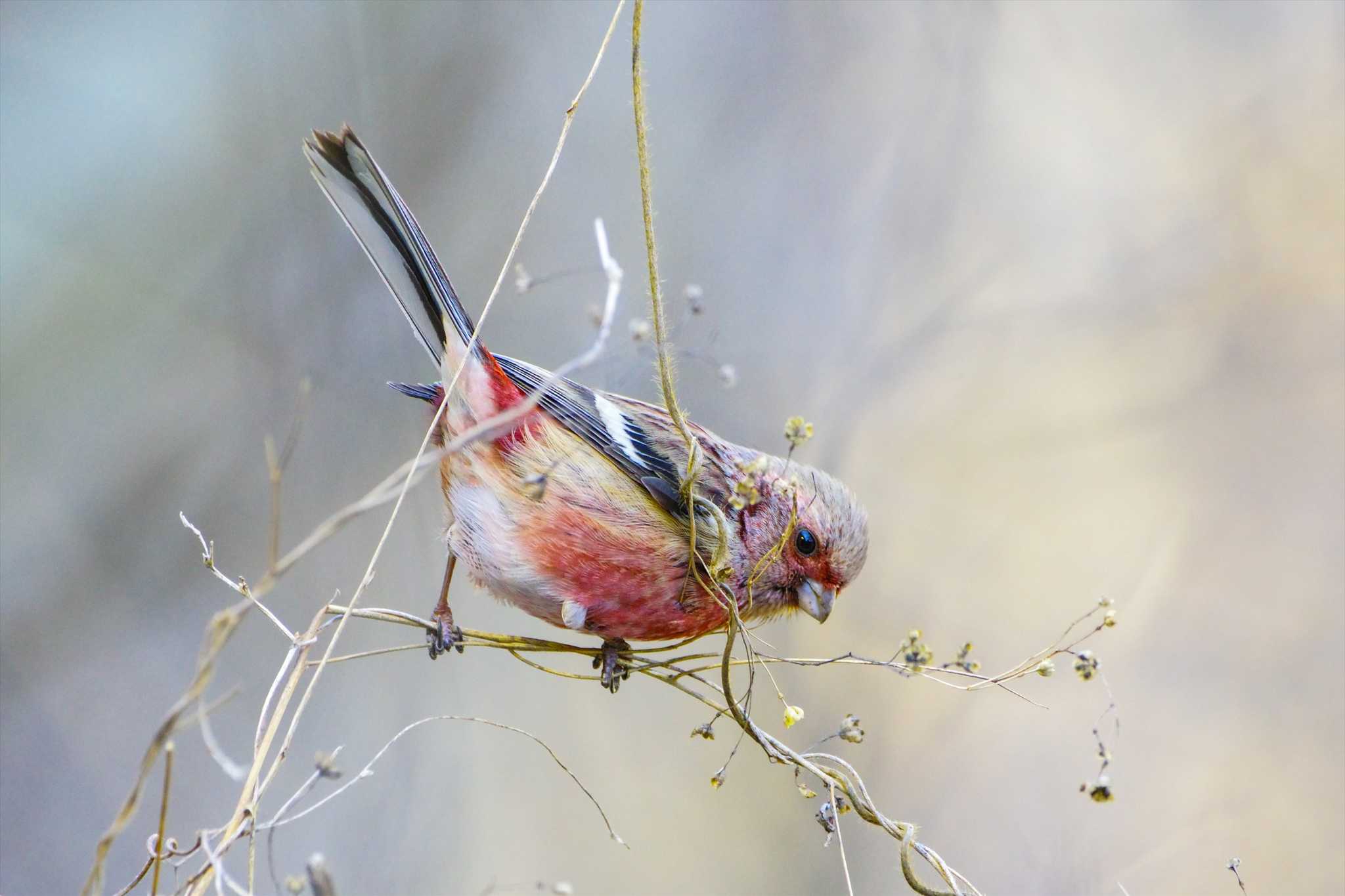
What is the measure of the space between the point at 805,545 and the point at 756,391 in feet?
8.33

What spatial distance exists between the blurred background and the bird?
5.20 ft

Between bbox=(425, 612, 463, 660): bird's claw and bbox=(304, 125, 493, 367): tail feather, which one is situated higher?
bbox=(304, 125, 493, 367): tail feather

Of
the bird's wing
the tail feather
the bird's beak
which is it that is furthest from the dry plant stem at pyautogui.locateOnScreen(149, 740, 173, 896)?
the bird's beak

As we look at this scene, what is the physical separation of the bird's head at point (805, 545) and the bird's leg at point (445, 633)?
31.4 inches

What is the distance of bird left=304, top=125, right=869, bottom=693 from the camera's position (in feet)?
8.75

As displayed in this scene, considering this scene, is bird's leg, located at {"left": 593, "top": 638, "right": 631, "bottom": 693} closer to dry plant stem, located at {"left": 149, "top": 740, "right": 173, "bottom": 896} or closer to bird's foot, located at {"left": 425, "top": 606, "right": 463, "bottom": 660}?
bird's foot, located at {"left": 425, "top": 606, "right": 463, "bottom": 660}

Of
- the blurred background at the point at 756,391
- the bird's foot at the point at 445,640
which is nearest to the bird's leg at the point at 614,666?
the bird's foot at the point at 445,640

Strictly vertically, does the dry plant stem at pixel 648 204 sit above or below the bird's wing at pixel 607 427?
above

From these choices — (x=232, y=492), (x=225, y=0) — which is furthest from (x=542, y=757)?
(x=225, y=0)

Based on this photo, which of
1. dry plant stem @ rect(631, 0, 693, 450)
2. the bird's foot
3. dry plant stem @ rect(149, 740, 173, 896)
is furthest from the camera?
the bird's foot

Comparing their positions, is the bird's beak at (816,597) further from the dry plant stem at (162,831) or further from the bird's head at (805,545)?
the dry plant stem at (162,831)

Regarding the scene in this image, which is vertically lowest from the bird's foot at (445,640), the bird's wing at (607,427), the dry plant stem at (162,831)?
the bird's foot at (445,640)

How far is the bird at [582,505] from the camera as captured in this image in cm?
267

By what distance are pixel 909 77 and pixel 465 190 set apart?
2.49 m
